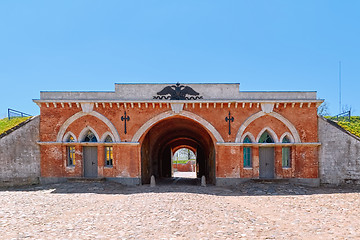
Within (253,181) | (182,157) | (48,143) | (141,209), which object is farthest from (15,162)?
(182,157)

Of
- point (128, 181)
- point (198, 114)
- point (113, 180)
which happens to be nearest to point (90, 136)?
point (113, 180)

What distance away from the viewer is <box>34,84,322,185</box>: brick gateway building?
15344mm

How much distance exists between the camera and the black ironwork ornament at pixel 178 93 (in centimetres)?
1564

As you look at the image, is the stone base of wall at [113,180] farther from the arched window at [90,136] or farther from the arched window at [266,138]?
the arched window at [266,138]

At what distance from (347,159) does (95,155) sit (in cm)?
1587

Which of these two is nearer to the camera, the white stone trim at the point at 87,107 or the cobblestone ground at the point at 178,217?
the cobblestone ground at the point at 178,217

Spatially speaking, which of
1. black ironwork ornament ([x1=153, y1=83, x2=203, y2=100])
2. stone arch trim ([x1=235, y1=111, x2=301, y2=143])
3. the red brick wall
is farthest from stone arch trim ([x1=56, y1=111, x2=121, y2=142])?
stone arch trim ([x1=235, y1=111, x2=301, y2=143])

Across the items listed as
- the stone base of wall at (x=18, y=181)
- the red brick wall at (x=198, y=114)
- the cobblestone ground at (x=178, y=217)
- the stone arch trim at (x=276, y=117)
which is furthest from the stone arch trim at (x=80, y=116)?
the stone arch trim at (x=276, y=117)

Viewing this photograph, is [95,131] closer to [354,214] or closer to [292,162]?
[292,162]

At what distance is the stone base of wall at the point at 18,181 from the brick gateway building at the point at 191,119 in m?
0.55

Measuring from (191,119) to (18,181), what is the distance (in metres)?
11.9

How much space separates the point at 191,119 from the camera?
1572 cm

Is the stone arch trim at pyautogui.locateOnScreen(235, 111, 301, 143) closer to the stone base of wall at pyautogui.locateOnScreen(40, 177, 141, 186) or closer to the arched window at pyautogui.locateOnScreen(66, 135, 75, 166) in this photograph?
the stone base of wall at pyautogui.locateOnScreen(40, 177, 141, 186)

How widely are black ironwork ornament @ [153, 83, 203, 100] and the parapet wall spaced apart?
848cm
